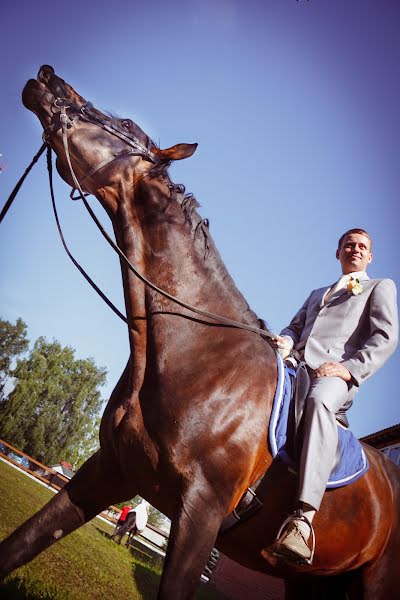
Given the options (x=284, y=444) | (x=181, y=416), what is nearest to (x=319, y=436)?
(x=284, y=444)

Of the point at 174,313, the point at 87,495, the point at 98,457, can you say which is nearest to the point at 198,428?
the point at 174,313

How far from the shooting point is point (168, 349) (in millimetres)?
2688

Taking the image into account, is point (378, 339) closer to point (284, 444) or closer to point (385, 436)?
→ point (284, 444)

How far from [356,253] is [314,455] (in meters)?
2.09

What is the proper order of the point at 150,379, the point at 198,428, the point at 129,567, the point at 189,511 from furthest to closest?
the point at 129,567 < the point at 150,379 < the point at 198,428 < the point at 189,511

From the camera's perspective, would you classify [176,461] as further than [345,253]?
No

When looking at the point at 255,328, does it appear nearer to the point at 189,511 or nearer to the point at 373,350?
the point at 373,350

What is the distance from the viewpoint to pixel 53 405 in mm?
50875

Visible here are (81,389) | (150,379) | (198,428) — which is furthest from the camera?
(81,389)

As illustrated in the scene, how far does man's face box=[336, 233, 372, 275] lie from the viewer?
3.87 meters

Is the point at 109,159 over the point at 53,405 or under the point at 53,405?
over

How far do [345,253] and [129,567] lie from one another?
32.8 feet

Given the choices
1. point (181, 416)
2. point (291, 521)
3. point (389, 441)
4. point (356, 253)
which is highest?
point (356, 253)

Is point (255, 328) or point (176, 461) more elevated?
point (255, 328)
